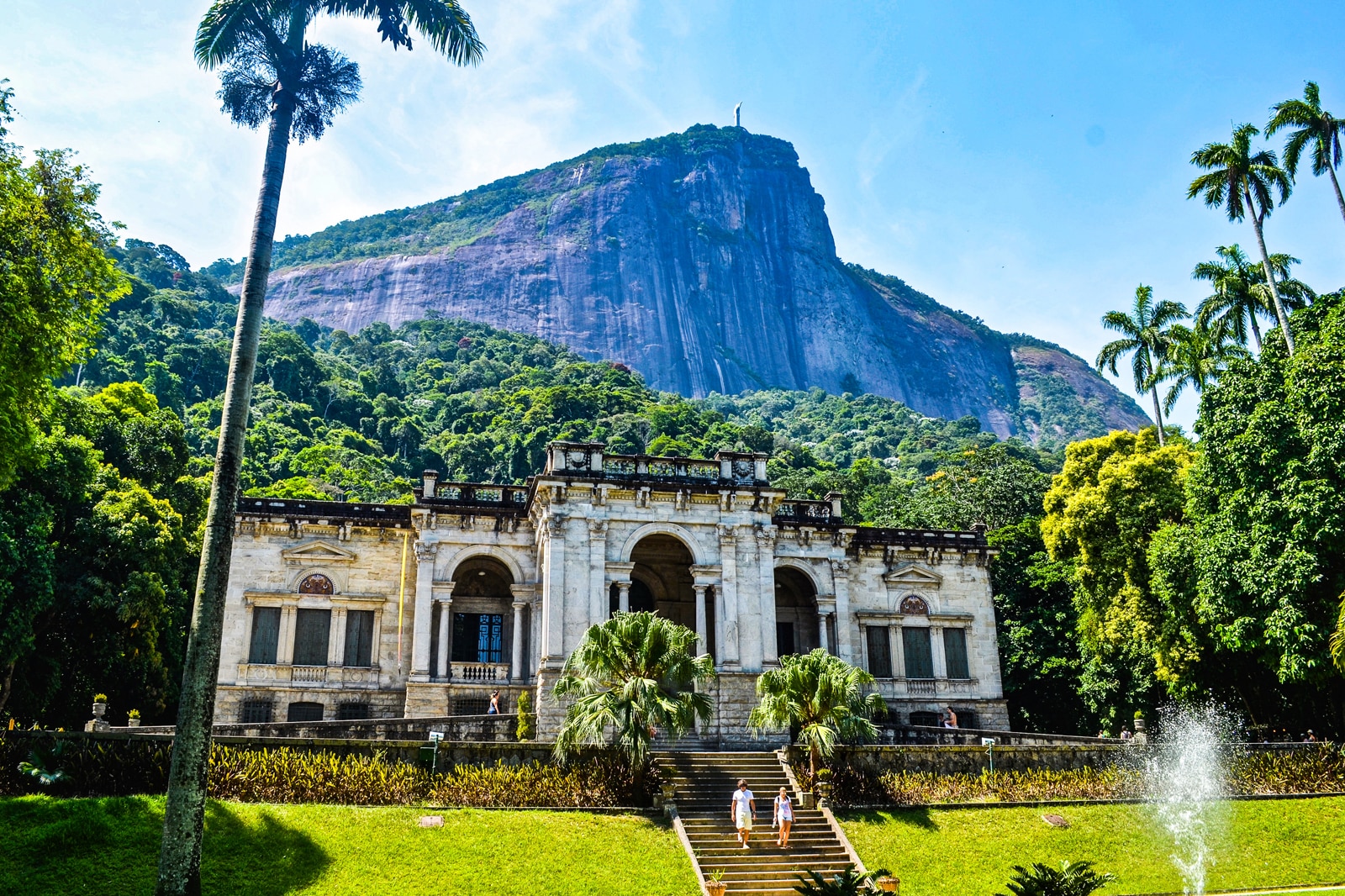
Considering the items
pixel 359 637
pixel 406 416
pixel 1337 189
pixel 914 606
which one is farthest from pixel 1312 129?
pixel 406 416

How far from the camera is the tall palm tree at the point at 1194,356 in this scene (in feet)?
128

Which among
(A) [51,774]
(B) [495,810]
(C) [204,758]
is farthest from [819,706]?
(A) [51,774]

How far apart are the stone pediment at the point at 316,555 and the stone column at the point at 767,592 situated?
13540 mm

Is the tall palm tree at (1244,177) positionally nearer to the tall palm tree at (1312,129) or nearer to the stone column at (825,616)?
the tall palm tree at (1312,129)

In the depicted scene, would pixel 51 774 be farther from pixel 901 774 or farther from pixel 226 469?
pixel 901 774

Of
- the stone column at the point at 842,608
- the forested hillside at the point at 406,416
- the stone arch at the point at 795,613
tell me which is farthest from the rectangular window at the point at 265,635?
the forested hillside at the point at 406,416

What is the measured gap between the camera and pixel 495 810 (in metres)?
22.1

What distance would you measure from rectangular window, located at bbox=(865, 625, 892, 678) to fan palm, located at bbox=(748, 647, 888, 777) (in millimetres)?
11056

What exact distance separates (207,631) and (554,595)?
46.5ft

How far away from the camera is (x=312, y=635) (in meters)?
33.4

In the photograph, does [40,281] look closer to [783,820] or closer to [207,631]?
[207,631]

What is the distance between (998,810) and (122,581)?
86.3 feet

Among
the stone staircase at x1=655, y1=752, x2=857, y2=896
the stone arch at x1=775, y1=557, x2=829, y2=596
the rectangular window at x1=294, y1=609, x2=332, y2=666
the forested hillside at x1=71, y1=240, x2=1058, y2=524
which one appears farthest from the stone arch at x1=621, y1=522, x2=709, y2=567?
the forested hillside at x1=71, y1=240, x2=1058, y2=524

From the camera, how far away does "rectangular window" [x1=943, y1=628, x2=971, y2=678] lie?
37.1 m
